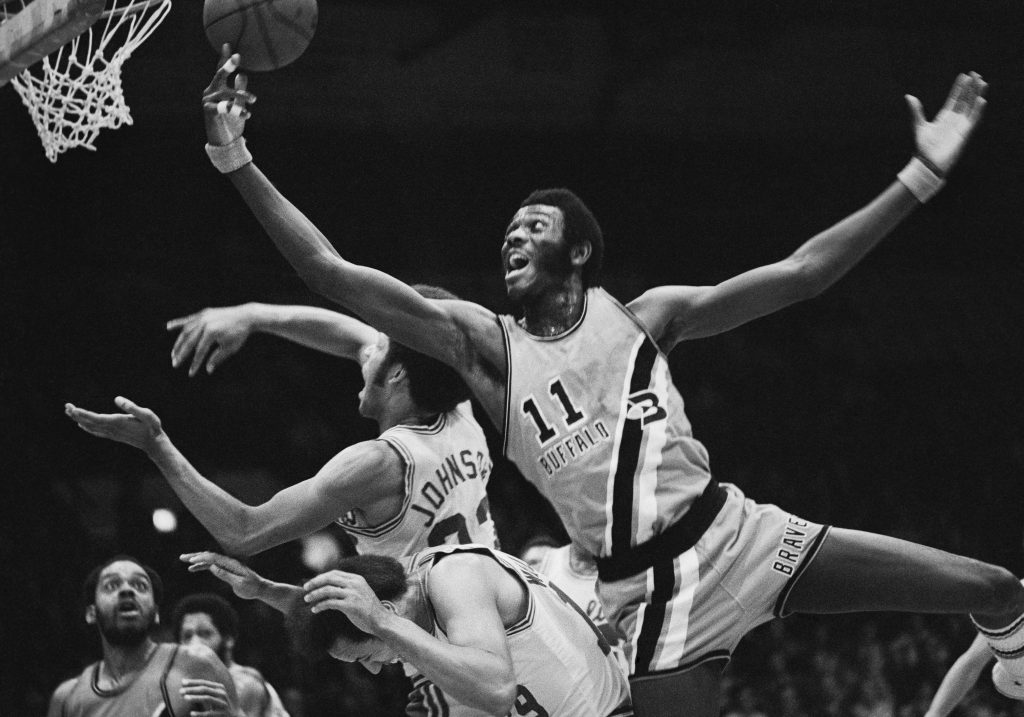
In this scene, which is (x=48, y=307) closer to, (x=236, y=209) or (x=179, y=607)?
(x=236, y=209)

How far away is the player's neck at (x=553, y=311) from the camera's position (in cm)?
418

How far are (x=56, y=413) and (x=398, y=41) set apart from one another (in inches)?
166

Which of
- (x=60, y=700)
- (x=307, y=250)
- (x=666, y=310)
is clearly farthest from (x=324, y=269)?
(x=60, y=700)

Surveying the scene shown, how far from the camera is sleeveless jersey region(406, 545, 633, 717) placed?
3.61 metres

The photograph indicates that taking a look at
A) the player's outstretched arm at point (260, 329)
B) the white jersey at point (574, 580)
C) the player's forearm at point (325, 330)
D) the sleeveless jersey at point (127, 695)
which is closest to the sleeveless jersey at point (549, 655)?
the player's outstretched arm at point (260, 329)

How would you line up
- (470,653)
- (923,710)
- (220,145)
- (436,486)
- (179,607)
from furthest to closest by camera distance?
1. (923,710)
2. (179,607)
3. (436,486)
4. (220,145)
5. (470,653)

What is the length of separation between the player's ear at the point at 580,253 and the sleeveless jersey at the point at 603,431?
0.70ft

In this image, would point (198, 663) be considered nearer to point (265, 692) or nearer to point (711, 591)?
point (265, 692)

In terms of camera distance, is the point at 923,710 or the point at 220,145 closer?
the point at 220,145

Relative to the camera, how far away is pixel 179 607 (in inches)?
296

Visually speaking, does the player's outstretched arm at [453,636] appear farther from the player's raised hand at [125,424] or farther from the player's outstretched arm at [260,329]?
the player's outstretched arm at [260,329]

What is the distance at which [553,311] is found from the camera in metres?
4.20

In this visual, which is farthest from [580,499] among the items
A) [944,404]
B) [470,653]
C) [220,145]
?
[944,404]

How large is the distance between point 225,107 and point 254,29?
0.80 metres
